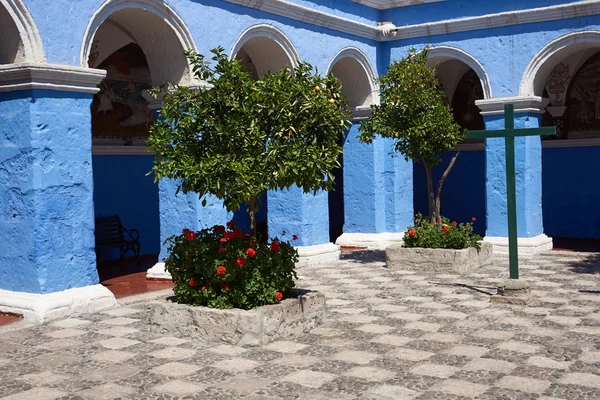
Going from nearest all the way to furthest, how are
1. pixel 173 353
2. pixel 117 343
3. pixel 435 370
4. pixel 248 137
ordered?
1. pixel 435 370
2. pixel 173 353
3. pixel 117 343
4. pixel 248 137

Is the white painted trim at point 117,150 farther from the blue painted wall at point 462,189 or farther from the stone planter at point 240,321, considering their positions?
the blue painted wall at point 462,189

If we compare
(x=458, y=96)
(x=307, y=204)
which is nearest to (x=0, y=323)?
(x=307, y=204)

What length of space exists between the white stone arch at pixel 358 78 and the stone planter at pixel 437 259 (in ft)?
10.9

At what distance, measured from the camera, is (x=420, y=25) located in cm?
1275

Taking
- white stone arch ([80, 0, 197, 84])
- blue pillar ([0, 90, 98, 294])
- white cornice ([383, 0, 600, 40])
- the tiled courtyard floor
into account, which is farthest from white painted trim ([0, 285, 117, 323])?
white cornice ([383, 0, 600, 40])

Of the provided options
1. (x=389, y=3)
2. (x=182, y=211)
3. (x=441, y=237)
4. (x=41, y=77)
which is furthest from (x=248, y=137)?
(x=389, y=3)

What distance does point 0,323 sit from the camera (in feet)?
23.5

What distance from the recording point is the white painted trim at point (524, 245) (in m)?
11.8

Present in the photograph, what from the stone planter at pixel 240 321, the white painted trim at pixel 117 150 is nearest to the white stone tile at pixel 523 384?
the stone planter at pixel 240 321

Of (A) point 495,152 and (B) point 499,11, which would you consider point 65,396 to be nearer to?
(A) point 495,152

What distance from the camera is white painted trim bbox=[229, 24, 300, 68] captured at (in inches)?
399

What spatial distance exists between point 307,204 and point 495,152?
3312mm

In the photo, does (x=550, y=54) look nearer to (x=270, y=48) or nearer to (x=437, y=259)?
(x=437, y=259)

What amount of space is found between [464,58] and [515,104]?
1.25 m
